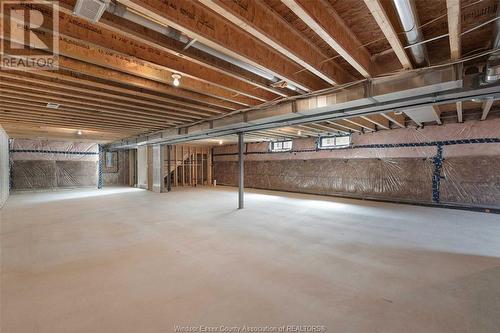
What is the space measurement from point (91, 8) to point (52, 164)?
35.8 ft

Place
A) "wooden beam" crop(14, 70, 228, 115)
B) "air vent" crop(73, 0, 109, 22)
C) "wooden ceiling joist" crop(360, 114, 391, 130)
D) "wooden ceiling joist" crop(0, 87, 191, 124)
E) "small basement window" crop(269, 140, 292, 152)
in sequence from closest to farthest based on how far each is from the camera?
"air vent" crop(73, 0, 109, 22) → "wooden beam" crop(14, 70, 228, 115) → "wooden ceiling joist" crop(0, 87, 191, 124) → "wooden ceiling joist" crop(360, 114, 391, 130) → "small basement window" crop(269, 140, 292, 152)

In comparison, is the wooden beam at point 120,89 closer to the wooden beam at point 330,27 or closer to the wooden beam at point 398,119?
the wooden beam at point 330,27

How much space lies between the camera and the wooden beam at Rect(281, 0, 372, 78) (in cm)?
168

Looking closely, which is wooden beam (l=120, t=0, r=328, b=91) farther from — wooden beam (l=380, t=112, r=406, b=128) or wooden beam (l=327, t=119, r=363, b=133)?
wooden beam (l=380, t=112, r=406, b=128)

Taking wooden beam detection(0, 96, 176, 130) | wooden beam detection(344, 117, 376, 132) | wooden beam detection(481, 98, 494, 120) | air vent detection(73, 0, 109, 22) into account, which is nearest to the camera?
air vent detection(73, 0, 109, 22)

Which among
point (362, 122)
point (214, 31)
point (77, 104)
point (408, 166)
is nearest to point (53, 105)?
point (77, 104)

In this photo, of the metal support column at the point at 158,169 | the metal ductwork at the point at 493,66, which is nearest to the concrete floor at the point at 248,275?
the metal ductwork at the point at 493,66

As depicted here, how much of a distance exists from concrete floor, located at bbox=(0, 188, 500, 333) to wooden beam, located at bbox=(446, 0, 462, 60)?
2.14m

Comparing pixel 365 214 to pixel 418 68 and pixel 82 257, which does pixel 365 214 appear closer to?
pixel 418 68

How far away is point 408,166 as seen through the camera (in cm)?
634

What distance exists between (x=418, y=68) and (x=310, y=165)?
19.8 ft

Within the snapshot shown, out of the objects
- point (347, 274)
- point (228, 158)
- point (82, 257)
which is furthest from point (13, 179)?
point (347, 274)

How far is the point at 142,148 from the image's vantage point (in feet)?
33.4

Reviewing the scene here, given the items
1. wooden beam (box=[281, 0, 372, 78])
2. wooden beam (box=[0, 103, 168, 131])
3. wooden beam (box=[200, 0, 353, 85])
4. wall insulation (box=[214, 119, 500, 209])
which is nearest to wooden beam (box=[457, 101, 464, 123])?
wall insulation (box=[214, 119, 500, 209])
